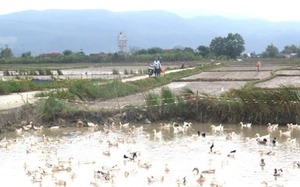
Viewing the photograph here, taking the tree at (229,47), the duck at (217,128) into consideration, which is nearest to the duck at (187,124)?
the duck at (217,128)

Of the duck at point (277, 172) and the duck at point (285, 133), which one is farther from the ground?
the duck at point (277, 172)

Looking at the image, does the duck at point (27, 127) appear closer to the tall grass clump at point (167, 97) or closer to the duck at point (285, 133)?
the tall grass clump at point (167, 97)

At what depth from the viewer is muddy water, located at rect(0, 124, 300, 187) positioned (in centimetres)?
1314

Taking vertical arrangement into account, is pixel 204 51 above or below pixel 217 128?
above

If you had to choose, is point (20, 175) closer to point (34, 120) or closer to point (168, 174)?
point (168, 174)

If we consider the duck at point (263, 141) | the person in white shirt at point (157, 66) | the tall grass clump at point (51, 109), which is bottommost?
→ the duck at point (263, 141)

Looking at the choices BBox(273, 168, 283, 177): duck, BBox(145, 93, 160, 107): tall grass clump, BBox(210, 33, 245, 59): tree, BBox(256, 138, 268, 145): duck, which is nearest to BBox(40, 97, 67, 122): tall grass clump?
BBox(145, 93, 160, 107): tall grass clump

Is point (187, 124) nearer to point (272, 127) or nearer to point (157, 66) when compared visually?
point (272, 127)

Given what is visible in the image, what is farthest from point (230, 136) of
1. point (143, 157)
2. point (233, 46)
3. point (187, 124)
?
point (233, 46)

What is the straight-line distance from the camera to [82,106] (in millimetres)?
22641

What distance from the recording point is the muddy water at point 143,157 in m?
13.1

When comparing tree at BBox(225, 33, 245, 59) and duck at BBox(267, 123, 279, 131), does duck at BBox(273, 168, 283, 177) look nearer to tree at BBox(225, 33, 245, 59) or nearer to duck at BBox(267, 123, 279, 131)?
duck at BBox(267, 123, 279, 131)

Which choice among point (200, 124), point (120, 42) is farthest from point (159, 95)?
point (120, 42)

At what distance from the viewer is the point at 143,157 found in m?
15.5
